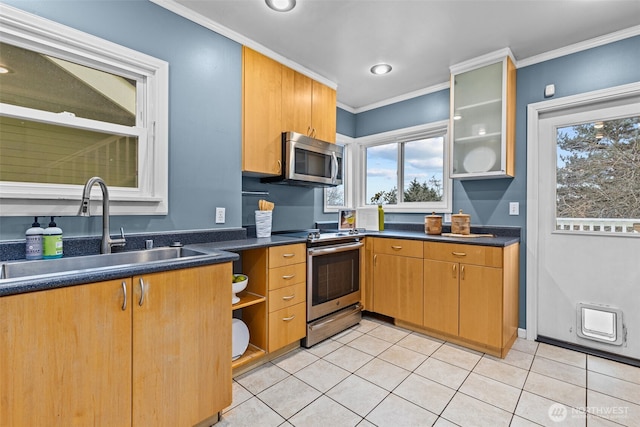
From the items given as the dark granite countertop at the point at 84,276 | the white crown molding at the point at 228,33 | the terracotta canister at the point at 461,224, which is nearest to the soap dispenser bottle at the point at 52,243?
the dark granite countertop at the point at 84,276

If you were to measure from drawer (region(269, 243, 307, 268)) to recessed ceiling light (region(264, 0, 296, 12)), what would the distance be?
1624 mm

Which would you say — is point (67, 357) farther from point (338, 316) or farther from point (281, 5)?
point (281, 5)

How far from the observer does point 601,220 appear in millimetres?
2396

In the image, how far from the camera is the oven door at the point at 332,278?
2.48 meters

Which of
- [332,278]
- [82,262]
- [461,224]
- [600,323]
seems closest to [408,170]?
[461,224]

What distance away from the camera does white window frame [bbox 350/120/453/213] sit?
326 centimetres

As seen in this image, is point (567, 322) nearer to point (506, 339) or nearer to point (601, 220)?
point (506, 339)

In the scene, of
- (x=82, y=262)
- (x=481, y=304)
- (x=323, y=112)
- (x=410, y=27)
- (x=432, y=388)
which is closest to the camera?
(x=82, y=262)

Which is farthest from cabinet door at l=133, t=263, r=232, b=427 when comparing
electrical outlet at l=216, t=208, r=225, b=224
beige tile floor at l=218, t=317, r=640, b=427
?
electrical outlet at l=216, t=208, r=225, b=224

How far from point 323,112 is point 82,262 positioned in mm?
2344

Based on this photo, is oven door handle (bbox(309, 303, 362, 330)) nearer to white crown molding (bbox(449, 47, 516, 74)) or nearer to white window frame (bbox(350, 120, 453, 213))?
white window frame (bbox(350, 120, 453, 213))

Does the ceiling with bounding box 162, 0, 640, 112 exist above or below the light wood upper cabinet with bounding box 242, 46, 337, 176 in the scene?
above

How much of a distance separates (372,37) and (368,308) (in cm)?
242

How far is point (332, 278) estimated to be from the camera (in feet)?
8.81
